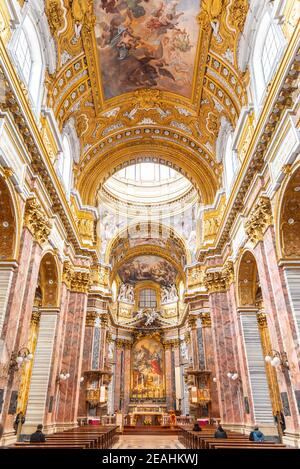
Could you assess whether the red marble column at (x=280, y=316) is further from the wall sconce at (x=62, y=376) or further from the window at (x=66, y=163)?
the window at (x=66, y=163)

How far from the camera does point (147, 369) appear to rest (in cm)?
3550

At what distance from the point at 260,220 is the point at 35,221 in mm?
7533

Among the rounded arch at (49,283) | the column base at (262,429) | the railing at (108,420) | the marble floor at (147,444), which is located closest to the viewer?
the column base at (262,429)

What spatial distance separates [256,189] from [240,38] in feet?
19.6

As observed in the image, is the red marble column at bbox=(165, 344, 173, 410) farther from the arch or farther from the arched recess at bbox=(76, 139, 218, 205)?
the arch

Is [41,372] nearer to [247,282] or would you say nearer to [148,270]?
[247,282]

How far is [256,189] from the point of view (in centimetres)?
1235

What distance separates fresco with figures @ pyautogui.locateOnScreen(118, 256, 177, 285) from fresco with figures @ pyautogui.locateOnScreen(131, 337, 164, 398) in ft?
21.6

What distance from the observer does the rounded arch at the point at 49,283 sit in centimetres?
1502

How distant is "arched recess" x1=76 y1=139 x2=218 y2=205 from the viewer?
19.9 meters

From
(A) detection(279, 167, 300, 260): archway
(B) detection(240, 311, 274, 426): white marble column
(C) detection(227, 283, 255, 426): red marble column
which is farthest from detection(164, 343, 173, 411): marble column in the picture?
(A) detection(279, 167, 300, 260): archway

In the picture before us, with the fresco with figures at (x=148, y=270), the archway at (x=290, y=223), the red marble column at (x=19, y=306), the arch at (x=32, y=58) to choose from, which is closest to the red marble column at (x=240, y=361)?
the archway at (x=290, y=223)

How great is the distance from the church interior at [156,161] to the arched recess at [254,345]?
59mm

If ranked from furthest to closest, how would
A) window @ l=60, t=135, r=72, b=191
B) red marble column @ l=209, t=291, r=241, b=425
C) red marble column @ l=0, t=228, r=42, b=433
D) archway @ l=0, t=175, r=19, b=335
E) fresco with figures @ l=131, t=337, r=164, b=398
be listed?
1. fresco with figures @ l=131, t=337, r=164, b=398
2. window @ l=60, t=135, r=72, b=191
3. red marble column @ l=209, t=291, r=241, b=425
4. archway @ l=0, t=175, r=19, b=335
5. red marble column @ l=0, t=228, r=42, b=433
